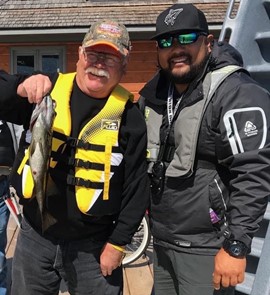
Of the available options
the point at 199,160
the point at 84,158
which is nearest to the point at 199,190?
the point at 199,160

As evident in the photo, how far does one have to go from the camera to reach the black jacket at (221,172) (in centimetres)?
219

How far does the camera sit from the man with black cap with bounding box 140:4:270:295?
2203 mm

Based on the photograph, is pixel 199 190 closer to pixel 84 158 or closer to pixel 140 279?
pixel 84 158

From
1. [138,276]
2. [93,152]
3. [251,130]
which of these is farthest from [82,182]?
[138,276]

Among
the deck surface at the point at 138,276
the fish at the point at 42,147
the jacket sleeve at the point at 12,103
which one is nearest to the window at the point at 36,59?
the deck surface at the point at 138,276

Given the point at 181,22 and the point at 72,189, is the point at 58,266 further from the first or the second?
the point at 181,22

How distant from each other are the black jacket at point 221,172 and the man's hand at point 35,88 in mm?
680

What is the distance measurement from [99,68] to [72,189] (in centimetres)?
69

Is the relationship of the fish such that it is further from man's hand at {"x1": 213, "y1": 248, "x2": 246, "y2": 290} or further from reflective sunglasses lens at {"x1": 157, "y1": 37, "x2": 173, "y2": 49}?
man's hand at {"x1": 213, "y1": 248, "x2": 246, "y2": 290}

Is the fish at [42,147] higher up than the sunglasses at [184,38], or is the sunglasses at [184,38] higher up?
the sunglasses at [184,38]

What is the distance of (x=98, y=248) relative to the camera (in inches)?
103

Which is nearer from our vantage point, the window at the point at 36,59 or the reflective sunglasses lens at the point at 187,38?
the reflective sunglasses lens at the point at 187,38

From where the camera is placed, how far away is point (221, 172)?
8.00ft

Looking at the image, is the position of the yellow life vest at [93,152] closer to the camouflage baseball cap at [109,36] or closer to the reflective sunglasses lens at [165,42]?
the camouflage baseball cap at [109,36]
